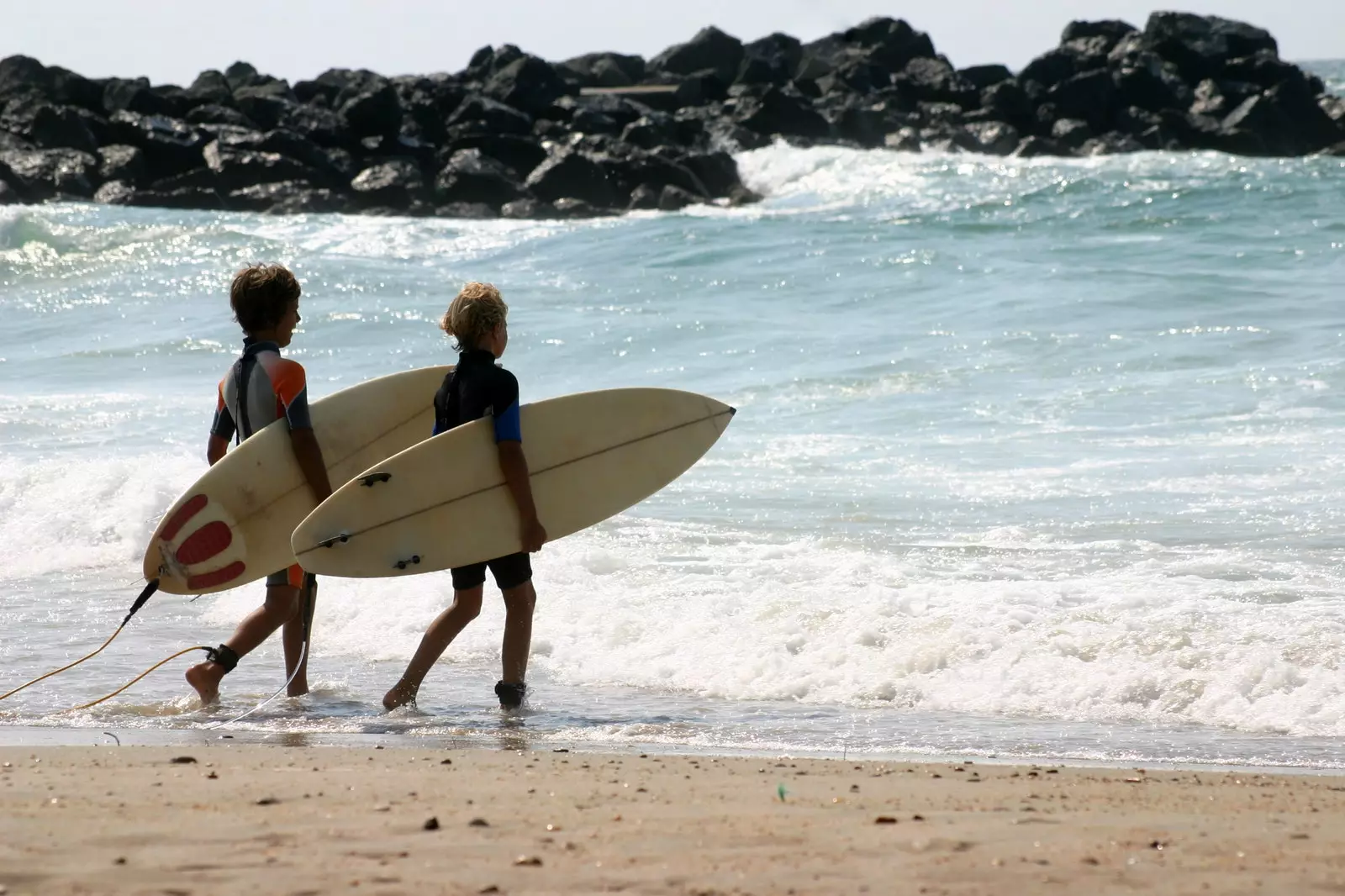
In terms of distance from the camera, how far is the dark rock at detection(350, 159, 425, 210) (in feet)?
94.7

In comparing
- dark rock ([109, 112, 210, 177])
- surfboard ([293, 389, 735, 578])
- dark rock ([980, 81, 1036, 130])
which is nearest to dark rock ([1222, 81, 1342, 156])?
dark rock ([980, 81, 1036, 130])

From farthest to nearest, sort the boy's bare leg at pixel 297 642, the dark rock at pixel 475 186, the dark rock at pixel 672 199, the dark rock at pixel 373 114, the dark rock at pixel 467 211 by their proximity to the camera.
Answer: the dark rock at pixel 373 114 → the dark rock at pixel 475 186 → the dark rock at pixel 672 199 → the dark rock at pixel 467 211 → the boy's bare leg at pixel 297 642

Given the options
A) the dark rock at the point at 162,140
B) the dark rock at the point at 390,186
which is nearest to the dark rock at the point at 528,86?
the dark rock at the point at 390,186

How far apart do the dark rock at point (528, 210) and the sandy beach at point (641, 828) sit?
2503cm

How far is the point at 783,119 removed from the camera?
36.0m

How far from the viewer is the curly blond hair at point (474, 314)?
4262 millimetres

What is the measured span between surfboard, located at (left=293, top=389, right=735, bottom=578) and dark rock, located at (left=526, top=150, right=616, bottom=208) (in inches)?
958

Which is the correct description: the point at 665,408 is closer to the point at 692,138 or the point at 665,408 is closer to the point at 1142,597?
the point at 1142,597

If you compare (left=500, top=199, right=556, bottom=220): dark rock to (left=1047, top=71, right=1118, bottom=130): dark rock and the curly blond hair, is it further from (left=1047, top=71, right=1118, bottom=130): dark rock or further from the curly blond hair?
the curly blond hair

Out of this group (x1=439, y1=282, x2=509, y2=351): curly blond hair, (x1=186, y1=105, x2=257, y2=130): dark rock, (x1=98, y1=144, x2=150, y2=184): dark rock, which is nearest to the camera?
(x1=439, y1=282, x2=509, y2=351): curly blond hair

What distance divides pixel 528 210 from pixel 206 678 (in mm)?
24288

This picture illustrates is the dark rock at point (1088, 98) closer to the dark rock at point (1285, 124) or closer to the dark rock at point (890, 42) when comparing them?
the dark rock at point (1285, 124)

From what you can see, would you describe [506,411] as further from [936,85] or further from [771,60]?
[771,60]

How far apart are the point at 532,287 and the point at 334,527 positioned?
14.8 metres
